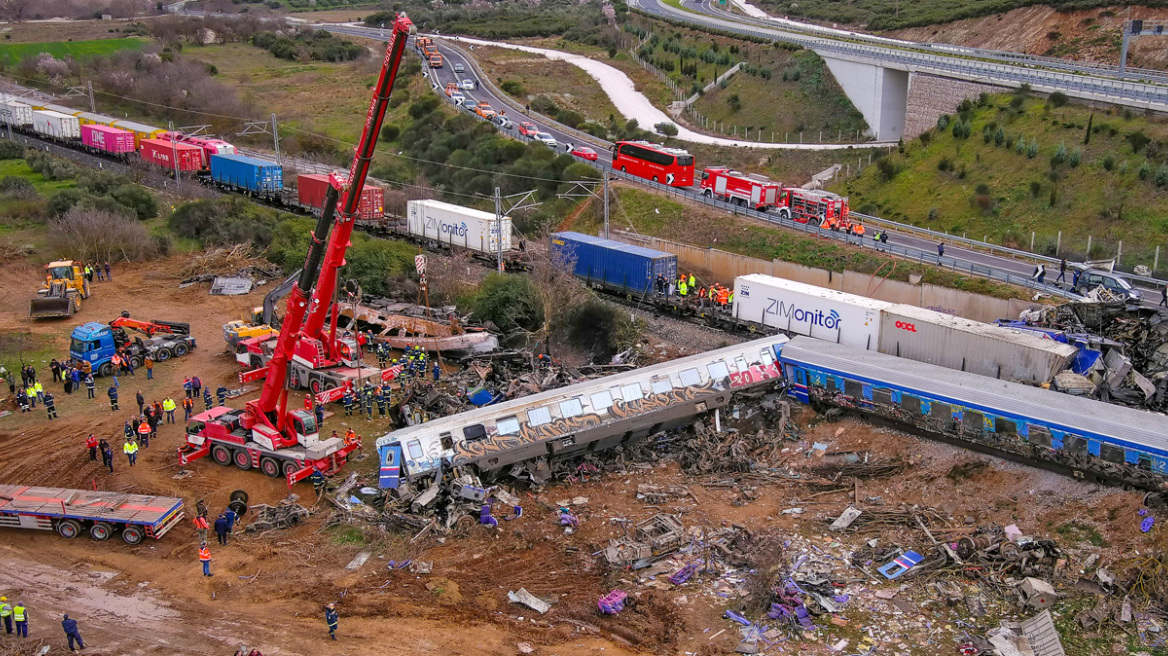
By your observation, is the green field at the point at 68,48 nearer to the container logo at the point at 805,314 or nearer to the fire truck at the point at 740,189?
the fire truck at the point at 740,189

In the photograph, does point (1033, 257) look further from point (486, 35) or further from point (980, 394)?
point (486, 35)

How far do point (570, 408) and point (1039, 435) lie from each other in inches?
540

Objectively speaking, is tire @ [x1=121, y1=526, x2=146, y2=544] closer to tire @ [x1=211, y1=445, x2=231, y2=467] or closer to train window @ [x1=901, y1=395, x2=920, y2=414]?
tire @ [x1=211, y1=445, x2=231, y2=467]

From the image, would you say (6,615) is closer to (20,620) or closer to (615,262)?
(20,620)

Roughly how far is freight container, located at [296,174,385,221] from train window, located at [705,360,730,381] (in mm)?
29982

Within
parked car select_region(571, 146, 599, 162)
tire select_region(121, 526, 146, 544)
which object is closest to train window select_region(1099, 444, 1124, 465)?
tire select_region(121, 526, 146, 544)

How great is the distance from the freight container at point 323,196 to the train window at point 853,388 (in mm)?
33197

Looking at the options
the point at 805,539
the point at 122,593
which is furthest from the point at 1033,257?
the point at 122,593

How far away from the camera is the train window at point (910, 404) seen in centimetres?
3038

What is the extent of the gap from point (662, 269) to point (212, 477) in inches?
880

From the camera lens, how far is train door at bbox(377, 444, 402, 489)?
2712cm

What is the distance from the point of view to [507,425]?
28.4 metres

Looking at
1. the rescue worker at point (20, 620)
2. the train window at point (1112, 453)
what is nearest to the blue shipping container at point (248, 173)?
the rescue worker at point (20, 620)

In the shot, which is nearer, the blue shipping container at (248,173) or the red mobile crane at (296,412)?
the red mobile crane at (296,412)
